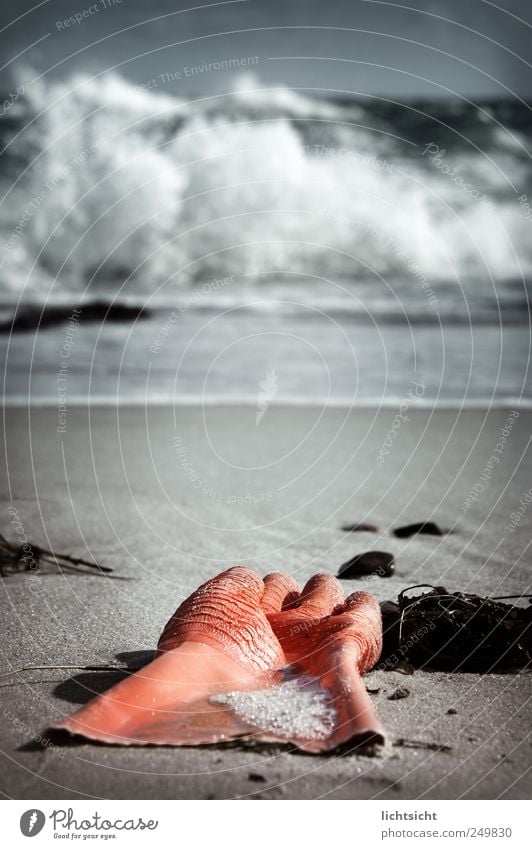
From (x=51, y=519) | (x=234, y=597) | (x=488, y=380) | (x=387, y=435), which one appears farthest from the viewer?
(x=488, y=380)

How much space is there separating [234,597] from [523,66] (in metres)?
7.13

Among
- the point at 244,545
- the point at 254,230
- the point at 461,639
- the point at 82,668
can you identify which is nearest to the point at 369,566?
the point at 244,545

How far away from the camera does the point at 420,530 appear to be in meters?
5.20

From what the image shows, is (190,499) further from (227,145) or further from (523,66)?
(227,145)

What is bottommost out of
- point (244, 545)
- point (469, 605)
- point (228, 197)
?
point (244, 545)

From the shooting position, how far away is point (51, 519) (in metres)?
5.38

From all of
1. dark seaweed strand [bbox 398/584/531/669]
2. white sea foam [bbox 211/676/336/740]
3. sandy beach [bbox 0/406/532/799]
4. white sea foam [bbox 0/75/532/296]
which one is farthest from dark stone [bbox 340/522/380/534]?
white sea foam [bbox 0/75/532/296]

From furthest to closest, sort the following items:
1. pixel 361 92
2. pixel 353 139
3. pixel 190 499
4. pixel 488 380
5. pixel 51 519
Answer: pixel 353 139 → pixel 361 92 → pixel 488 380 → pixel 190 499 → pixel 51 519

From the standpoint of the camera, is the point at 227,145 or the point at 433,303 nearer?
the point at 227,145

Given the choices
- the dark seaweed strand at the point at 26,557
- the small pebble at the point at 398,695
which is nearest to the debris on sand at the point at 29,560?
the dark seaweed strand at the point at 26,557

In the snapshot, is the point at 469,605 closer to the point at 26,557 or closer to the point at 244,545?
the point at 244,545

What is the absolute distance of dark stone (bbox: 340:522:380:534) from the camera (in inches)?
206

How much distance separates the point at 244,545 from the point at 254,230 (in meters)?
8.25
